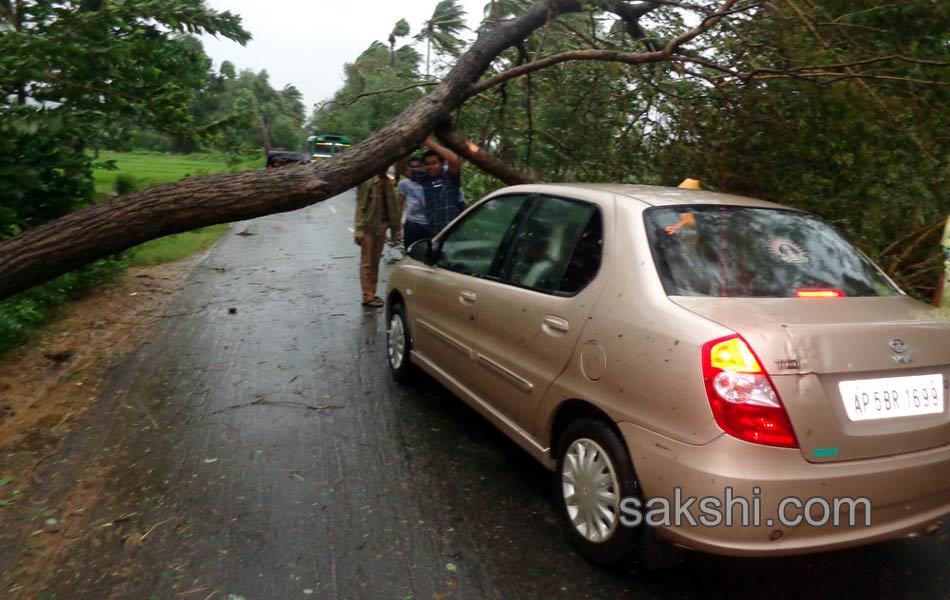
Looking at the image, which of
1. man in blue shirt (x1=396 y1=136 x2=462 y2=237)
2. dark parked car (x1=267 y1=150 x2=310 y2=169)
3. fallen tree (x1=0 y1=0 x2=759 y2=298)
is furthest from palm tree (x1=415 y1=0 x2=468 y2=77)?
dark parked car (x1=267 y1=150 x2=310 y2=169)

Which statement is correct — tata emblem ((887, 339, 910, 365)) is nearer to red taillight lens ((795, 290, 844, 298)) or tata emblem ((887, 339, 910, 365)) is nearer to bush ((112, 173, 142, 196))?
red taillight lens ((795, 290, 844, 298))

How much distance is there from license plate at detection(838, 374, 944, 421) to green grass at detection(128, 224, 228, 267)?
31.9ft

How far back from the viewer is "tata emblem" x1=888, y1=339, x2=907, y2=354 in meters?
2.64

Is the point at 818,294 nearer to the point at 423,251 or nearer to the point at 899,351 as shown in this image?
the point at 899,351

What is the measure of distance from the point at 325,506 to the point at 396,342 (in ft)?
7.08

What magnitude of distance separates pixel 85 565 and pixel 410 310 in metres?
2.76

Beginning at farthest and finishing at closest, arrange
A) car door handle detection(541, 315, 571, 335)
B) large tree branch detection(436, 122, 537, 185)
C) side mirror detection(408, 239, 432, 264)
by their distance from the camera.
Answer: large tree branch detection(436, 122, 537, 185)
side mirror detection(408, 239, 432, 264)
car door handle detection(541, 315, 571, 335)

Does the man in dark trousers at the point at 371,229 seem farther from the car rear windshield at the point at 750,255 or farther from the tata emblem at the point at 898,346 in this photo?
the tata emblem at the point at 898,346

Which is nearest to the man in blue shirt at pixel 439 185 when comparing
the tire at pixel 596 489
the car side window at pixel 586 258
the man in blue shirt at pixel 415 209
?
the man in blue shirt at pixel 415 209

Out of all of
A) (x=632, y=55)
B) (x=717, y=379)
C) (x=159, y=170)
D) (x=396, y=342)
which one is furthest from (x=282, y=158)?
(x=717, y=379)

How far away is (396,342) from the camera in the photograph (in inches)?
221

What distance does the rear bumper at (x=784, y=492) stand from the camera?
2.46 m

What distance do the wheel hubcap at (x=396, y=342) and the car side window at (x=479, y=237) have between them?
2.60ft

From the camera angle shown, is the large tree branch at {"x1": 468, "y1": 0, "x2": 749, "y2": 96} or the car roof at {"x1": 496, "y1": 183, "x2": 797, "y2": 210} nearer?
the car roof at {"x1": 496, "y1": 183, "x2": 797, "y2": 210}
